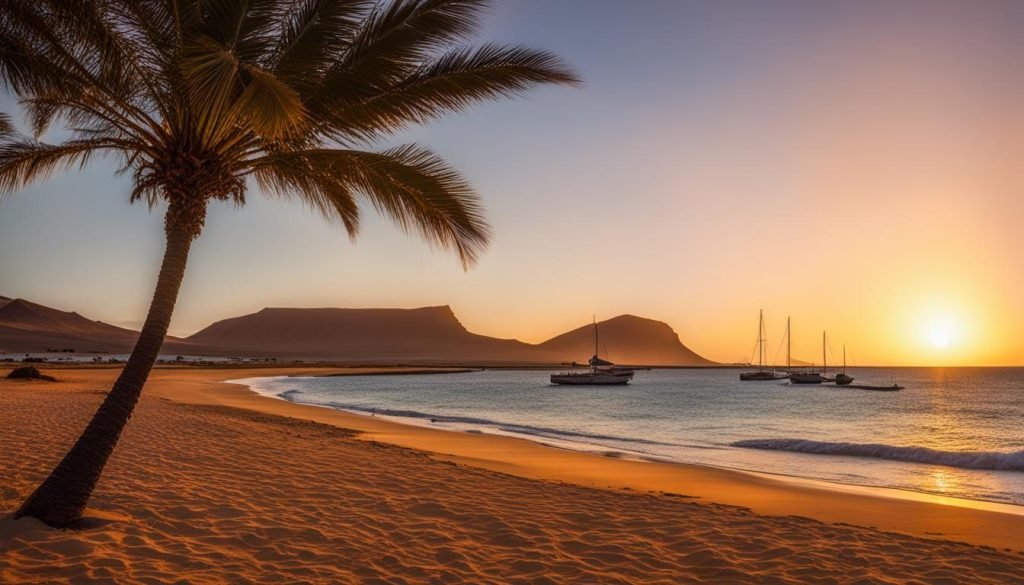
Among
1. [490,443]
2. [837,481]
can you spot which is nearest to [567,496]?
[837,481]

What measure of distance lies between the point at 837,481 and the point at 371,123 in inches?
484

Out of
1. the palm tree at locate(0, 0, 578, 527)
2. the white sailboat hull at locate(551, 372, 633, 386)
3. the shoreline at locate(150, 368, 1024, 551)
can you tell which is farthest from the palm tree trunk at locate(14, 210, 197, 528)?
the white sailboat hull at locate(551, 372, 633, 386)

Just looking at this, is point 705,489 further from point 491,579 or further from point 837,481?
point 491,579

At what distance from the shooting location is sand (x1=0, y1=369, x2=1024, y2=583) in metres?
5.61

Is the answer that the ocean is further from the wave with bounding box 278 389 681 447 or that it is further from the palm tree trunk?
the palm tree trunk

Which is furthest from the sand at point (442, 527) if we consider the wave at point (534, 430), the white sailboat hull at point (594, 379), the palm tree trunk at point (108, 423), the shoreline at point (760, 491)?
the white sailboat hull at point (594, 379)

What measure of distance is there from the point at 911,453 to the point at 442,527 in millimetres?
16921

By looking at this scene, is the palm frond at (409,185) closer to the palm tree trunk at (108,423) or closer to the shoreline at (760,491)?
the palm tree trunk at (108,423)

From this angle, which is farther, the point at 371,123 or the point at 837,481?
the point at 837,481

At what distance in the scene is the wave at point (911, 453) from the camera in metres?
16.7

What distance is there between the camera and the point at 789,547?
6.84 meters

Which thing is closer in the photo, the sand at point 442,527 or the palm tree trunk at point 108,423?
the sand at point 442,527

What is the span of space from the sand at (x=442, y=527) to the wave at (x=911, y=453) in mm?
8210

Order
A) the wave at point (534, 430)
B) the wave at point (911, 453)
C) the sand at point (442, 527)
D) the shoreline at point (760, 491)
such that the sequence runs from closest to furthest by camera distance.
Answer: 1. the sand at point (442, 527)
2. the shoreline at point (760, 491)
3. the wave at point (911, 453)
4. the wave at point (534, 430)
